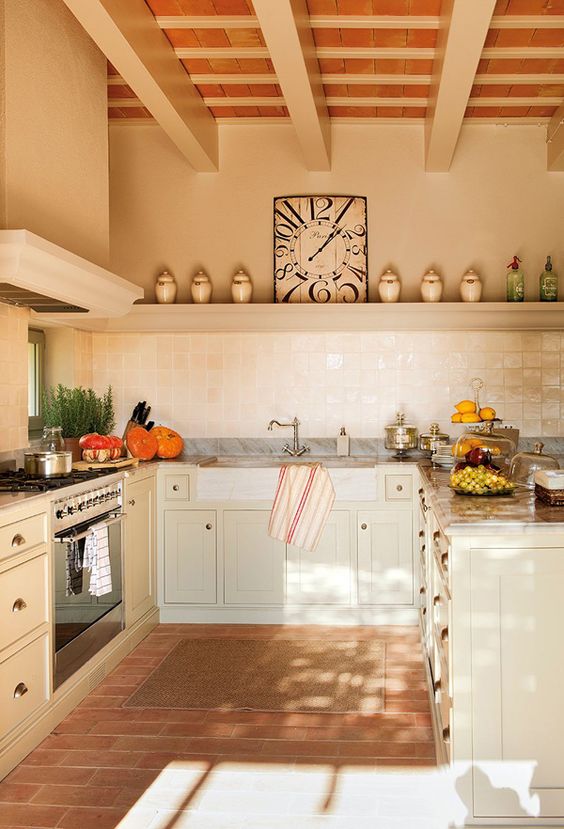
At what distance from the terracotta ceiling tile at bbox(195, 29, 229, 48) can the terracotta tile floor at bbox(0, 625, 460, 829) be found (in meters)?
3.23

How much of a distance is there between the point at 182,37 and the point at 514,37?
66.3 inches

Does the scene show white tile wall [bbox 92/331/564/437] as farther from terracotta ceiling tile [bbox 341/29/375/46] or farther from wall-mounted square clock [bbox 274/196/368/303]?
terracotta ceiling tile [bbox 341/29/375/46]

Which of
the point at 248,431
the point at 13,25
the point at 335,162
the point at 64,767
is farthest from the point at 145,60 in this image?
the point at 64,767

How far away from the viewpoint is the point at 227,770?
2869 millimetres

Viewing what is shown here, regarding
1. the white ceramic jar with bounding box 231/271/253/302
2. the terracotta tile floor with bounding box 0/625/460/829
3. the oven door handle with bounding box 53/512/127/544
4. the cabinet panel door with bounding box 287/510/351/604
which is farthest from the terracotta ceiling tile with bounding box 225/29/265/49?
the terracotta tile floor with bounding box 0/625/460/829

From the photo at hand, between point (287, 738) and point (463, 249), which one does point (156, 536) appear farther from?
point (463, 249)

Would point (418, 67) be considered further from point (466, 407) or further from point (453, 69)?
point (466, 407)

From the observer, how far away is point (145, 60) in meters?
3.74

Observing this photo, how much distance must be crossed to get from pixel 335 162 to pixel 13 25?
104 inches

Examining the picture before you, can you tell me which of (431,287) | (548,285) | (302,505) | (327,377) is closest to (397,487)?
(302,505)

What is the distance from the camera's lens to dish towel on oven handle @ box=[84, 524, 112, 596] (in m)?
3.56

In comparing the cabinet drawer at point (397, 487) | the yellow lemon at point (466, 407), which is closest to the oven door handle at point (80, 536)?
the cabinet drawer at point (397, 487)

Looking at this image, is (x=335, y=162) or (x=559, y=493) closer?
(x=559, y=493)

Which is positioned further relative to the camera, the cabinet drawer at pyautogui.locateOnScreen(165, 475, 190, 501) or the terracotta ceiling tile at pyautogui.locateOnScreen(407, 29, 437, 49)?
the cabinet drawer at pyautogui.locateOnScreen(165, 475, 190, 501)
